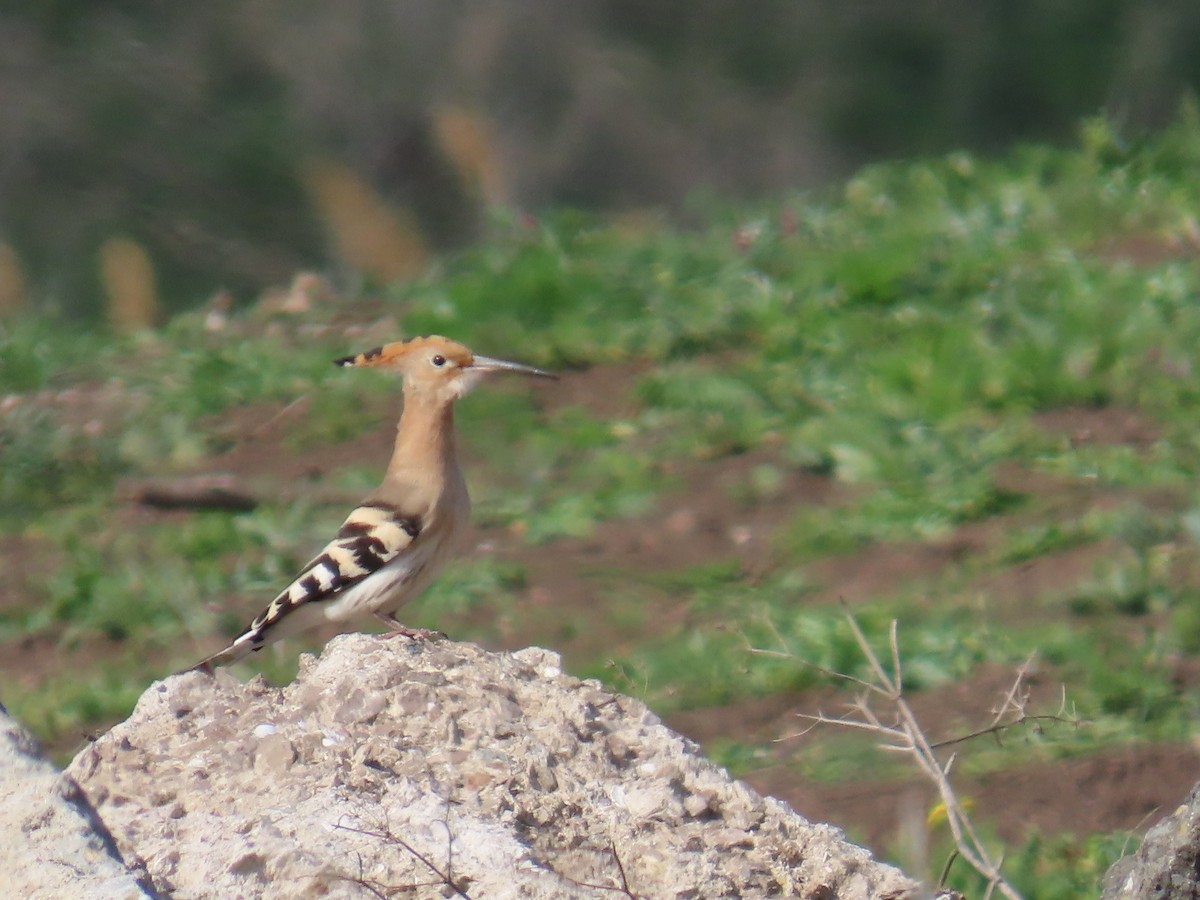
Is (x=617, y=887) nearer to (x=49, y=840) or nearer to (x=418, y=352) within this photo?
(x=49, y=840)

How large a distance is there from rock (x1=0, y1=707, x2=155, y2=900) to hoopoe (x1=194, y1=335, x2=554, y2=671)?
1896mm

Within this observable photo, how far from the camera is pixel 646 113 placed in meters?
12.2

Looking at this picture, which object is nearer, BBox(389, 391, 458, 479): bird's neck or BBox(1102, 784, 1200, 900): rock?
BBox(1102, 784, 1200, 900): rock

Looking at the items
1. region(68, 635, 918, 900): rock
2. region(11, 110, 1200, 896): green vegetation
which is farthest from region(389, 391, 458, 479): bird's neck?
region(68, 635, 918, 900): rock

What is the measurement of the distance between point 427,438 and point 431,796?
6.28 ft

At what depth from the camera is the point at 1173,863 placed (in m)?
2.35

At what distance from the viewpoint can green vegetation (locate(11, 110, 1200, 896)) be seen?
4805 millimetres

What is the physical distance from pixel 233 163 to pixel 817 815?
365 inches

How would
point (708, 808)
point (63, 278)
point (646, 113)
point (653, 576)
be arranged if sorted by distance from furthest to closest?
1. point (646, 113)
2. point (63, 278)
3. point (653, 576)
4. point (708, 808)

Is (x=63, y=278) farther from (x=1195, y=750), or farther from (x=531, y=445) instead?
(x=1195, y=750)

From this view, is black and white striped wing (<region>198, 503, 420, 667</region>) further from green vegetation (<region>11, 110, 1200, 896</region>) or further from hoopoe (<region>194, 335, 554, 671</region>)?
green vegetation (<region>11, 110, 1200, 896</region>)

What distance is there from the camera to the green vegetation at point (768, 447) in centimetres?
480

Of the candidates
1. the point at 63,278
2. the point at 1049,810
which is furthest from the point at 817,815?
the point at 63,278

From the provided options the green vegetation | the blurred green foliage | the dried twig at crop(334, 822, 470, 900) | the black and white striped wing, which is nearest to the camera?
the dried twig at crop(334, 822, 470, 900)
